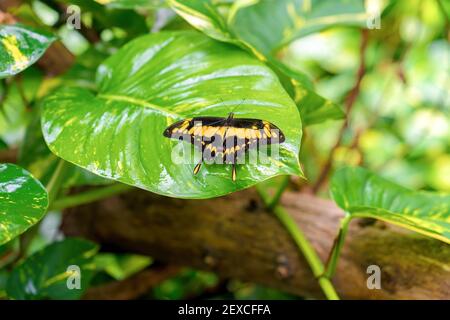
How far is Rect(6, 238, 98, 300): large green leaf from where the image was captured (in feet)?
3.50

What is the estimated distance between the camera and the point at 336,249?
3.02ft

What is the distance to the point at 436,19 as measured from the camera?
2197mm

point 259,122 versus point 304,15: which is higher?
point 304,15

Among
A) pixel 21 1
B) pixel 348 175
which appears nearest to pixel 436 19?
pixel 348 175

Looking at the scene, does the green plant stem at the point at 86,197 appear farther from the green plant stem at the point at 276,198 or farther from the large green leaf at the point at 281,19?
the large green leaf at the point at 281,19

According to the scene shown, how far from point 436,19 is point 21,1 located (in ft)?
5.36

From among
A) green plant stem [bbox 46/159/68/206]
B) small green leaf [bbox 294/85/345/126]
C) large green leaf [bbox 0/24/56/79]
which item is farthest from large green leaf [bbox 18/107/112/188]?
Answer: small green leaf [bbox 294/85/345/126]

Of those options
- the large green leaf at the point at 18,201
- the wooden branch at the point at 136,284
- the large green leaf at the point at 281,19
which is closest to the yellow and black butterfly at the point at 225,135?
the large green leaf at the point at 18,201

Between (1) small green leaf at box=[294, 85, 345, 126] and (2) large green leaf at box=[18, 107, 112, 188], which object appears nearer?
(1) small green leaf at box=[294, 85, 345, 126]

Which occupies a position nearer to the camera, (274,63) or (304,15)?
(274,63)

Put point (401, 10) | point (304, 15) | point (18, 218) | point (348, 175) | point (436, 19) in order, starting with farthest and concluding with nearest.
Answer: point (436, 19), point (401, 10), point (304, 15), point (348, 175), point (18, 218)

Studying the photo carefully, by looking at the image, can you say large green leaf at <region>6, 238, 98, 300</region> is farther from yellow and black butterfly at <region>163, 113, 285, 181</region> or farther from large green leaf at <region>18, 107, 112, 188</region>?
yellow and black butterfly at <region>163, 113, 285, 181</region>

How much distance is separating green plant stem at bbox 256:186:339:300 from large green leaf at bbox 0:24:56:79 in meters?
0.51
